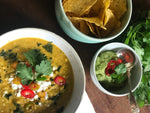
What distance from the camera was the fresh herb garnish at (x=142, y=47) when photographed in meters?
1.86

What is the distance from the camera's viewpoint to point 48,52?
1.75m

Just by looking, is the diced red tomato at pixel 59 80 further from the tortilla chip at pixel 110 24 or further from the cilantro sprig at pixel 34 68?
the tortilla chip at pixel 110 24

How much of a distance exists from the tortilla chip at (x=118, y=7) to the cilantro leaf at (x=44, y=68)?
0.70m

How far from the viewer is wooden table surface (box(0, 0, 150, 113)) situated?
5.83ft

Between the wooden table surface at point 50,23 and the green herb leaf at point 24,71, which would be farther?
the wooden table surface at point 50,23

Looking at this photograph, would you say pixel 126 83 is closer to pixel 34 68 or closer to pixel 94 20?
pixel 94 20

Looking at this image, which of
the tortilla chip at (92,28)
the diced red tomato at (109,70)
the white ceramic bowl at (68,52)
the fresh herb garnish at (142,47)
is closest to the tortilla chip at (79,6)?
the tortilla chip at (92,28)

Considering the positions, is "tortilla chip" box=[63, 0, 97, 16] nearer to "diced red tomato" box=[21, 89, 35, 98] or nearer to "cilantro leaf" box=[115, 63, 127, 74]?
"cilantro leaf" box=[115, 63, 127, 74]

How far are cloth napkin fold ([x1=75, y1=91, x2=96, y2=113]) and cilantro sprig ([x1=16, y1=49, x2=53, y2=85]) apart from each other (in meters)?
0.44

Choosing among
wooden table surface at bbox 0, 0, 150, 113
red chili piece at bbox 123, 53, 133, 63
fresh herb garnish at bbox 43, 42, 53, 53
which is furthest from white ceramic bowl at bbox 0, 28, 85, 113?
red chili piece at bbox 123, 53, 133, 63

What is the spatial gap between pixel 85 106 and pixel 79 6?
2.82 feet

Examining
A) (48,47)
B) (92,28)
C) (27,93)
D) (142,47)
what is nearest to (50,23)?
(48,47)

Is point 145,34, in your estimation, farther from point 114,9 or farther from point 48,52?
point 48,52

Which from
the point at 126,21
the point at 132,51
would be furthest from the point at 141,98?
the point at 126,21
